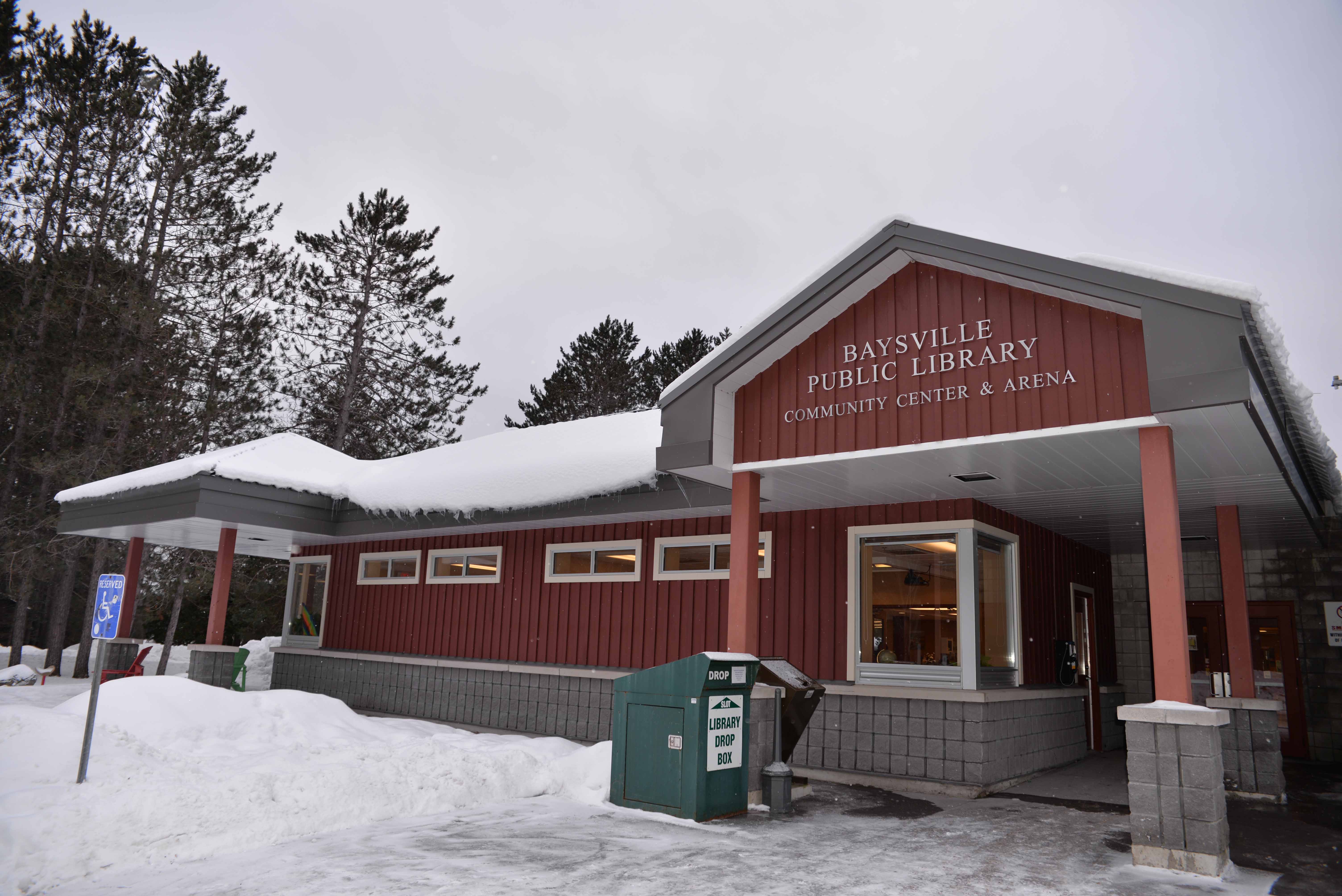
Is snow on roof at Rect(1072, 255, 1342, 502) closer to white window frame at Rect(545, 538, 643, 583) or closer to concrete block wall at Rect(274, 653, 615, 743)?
white window frame at Rect(545, 538, 643, 583)

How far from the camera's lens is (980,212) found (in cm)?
9900

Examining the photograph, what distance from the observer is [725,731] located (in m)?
7.22

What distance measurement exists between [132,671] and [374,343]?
19.5 meters

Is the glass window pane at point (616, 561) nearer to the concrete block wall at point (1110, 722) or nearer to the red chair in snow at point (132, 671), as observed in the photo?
the concrete block wall at point (1110, 722)

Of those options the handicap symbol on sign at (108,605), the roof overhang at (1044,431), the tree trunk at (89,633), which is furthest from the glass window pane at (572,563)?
the tree trunk at (89,633)

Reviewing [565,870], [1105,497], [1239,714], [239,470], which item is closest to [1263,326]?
[1105,497]

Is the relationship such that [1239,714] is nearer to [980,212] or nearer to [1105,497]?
[1105,497]

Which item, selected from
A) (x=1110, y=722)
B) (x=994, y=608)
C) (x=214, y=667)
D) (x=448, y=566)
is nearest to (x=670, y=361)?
(x=448, y=566)

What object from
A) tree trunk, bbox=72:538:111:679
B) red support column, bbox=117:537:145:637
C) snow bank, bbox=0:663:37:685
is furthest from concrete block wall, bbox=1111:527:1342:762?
tree trunk, bbox=72:538:111:679

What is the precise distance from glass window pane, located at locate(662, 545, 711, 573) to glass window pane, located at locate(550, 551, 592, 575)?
143 centimetres

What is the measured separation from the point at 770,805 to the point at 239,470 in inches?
401

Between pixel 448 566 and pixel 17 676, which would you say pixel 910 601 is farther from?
pixel 17 676

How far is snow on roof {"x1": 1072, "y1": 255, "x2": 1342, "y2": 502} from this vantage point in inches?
233

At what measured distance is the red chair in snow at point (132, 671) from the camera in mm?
14695
